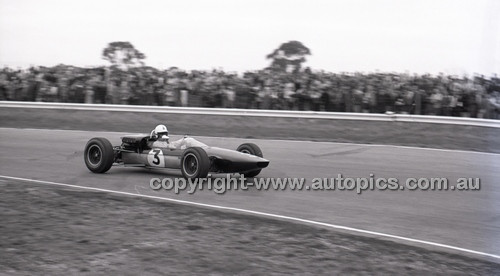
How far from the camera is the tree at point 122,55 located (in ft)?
64.1

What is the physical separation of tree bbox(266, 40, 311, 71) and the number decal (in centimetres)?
902

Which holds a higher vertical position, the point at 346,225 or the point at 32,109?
the point at 32,109

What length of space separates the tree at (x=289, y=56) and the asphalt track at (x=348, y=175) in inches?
181

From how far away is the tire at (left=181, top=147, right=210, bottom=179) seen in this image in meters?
8.57

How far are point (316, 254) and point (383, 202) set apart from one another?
2832 mm

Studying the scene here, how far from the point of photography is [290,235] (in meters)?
5.79

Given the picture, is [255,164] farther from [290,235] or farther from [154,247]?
[154,247]

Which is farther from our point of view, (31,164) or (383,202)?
(31,164)

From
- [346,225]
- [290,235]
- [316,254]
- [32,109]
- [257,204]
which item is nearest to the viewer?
[316,254]

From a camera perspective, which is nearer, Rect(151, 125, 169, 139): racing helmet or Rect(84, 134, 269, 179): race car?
Rect(84, 134, 269, 179): race car

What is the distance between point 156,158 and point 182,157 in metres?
0.80

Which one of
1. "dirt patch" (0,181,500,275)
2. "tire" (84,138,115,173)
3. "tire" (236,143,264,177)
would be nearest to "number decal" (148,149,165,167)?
"tire" (84,138,115,173)

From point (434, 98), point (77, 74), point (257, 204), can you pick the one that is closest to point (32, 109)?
point (77, 74)

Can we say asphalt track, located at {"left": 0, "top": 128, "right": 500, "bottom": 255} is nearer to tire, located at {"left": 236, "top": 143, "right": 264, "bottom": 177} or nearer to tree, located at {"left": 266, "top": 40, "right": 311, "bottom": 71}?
tire, located at {"left": 236, "top": 143, "right": 264, "bottom": 177}
